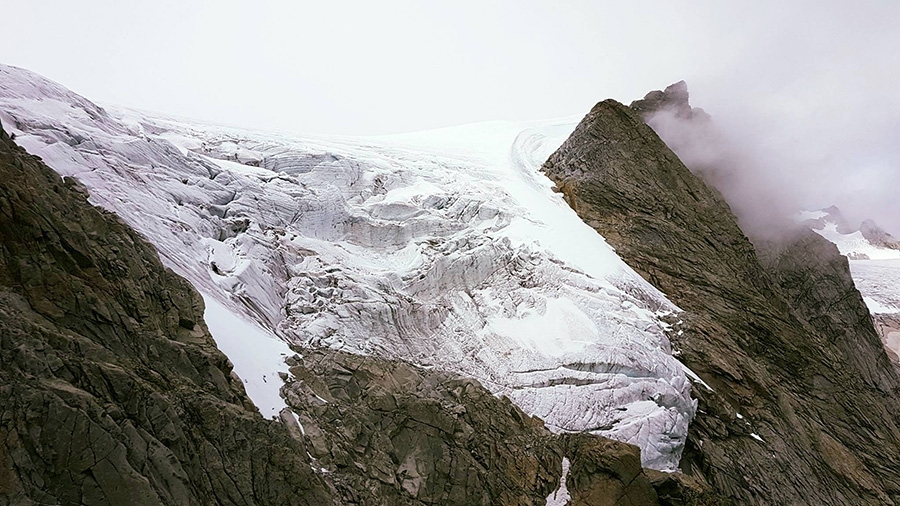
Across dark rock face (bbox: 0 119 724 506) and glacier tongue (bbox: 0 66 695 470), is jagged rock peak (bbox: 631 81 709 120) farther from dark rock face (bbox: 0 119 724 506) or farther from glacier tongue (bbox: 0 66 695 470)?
dark rock face (bbox: 0 119 724 506)

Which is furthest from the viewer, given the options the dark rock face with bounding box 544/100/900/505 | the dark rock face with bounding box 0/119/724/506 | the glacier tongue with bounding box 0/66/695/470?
the dark rock face with bounding box 544/100/900/505

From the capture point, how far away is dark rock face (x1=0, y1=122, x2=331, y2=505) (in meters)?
8.09

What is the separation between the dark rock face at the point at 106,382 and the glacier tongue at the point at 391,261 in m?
2.58

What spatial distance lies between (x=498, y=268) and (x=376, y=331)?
6351 millimetres

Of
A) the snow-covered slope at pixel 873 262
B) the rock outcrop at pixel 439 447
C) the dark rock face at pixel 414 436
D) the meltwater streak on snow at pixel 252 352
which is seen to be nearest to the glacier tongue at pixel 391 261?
the meltwater streak on snow at pixel 252 352

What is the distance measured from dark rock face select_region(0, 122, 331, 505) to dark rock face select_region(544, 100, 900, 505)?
13.0 m

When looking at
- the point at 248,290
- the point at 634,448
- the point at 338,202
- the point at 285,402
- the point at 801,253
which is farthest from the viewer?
the point at 801,253

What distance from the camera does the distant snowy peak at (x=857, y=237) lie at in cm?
7206

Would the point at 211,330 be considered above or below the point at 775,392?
above

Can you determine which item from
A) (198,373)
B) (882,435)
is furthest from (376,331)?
(882,435)

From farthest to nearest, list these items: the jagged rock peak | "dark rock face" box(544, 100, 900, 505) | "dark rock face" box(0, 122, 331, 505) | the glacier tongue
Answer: the jagged rock peak
"dark rock face" box(544, 100, 900, 505)
the glacier tongue
"dark rock face" box(0, 122, 331, 505)

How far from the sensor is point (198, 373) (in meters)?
11.3

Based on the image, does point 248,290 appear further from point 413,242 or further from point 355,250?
point 413,242

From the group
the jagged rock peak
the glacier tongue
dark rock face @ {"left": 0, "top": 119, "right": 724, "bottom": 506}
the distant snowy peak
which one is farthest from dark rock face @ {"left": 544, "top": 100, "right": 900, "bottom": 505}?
the distant snowy peak
